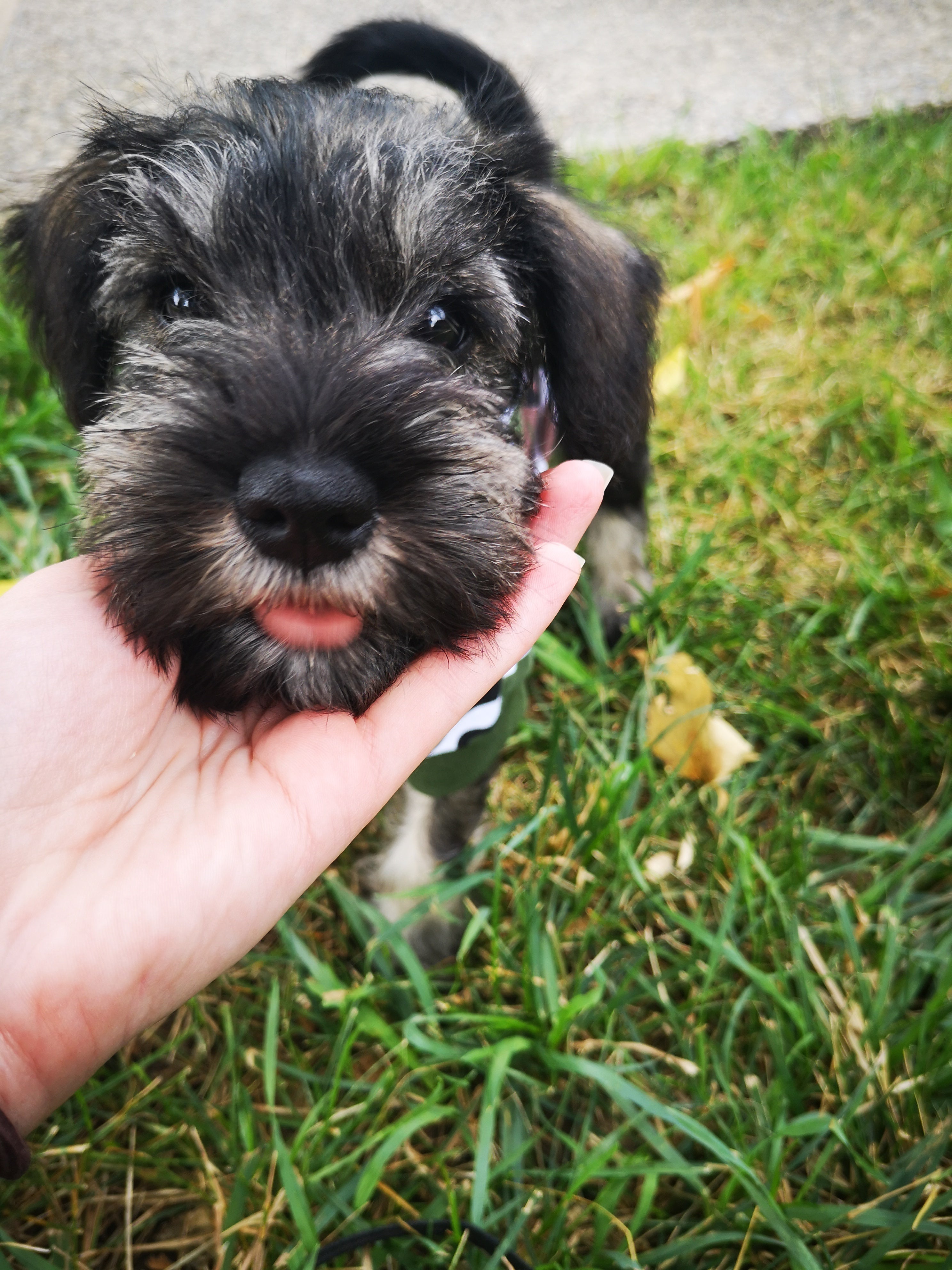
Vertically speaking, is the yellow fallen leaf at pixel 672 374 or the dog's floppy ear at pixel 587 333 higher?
the dog's floppy ear at pixel 587 333

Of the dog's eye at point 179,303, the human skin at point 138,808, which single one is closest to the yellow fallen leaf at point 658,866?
the human skin at point 138,808

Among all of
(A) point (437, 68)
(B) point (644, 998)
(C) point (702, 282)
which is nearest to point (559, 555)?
(B) point (644, 998)

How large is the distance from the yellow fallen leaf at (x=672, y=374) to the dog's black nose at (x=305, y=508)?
7.04 feet

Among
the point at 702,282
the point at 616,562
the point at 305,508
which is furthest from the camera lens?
the point at 702,282

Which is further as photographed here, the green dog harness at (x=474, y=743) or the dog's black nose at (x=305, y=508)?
the green dog harness at (x=474, y=743)

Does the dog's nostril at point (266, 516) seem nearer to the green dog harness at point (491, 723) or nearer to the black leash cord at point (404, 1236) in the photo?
the green dog harness at point (491, 723)

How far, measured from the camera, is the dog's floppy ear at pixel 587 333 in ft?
5.37

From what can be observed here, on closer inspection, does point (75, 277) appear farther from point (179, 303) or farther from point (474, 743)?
point (474, 743)

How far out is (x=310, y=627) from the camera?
1.20 metres

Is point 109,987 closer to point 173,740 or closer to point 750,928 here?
point 173,740

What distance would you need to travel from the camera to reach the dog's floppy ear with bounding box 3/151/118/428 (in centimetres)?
159

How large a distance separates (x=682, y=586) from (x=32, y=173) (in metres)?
3.18

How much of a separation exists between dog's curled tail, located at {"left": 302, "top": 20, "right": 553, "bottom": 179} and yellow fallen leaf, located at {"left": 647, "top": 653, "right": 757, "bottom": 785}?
1218mm

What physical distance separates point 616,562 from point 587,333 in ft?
3.46
